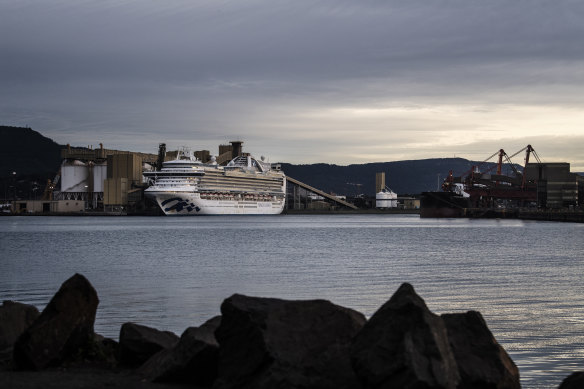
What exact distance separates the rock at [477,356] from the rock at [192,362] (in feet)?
6.49

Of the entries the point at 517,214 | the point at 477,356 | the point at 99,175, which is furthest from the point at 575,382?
the point at 99,175

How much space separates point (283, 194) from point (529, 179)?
4365cm

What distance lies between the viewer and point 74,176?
13438 centimetres

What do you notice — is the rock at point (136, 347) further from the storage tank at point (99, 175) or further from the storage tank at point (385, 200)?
the storage tank at point (385, 200)

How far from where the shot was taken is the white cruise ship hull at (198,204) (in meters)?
105

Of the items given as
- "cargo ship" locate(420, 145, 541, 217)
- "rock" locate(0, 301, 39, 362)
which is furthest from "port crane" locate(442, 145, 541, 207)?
"rock" locate(0, 301, 39, 362)

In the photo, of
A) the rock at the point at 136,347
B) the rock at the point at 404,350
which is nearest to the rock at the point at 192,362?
the rock at the point at 136,347

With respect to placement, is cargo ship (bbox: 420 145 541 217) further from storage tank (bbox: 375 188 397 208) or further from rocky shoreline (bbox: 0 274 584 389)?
rocky shoreline (bbox: 0 274 584 389)

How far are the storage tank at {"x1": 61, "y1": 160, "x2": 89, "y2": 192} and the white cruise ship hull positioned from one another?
32.5 metres

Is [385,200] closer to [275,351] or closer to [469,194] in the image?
[469,194]

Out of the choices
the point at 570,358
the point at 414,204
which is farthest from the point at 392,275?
the point at 414,204

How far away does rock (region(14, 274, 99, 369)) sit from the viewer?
6379mm

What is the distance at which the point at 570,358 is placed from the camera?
8.72m

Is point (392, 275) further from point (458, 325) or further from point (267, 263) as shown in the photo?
point (458, 325)
